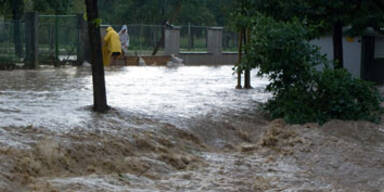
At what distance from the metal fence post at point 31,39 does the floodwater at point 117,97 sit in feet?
A: 7.24

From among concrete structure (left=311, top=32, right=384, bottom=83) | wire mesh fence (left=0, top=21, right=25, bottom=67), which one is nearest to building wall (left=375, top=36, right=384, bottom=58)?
concrete structure (left=311, top=32, right=384, bottom=83)

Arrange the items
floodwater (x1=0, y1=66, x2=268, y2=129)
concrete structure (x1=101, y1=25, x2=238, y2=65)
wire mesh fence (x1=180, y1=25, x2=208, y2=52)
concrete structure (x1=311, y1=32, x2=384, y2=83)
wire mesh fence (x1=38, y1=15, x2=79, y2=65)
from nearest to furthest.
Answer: floodwater (x1=0, y1=66, x2=268, y2=129) < concrete structure (x1=311, y1=32, x2=384, y2=83) < wire mesh fence (x1=38, y1=15, x2=79, y2=65) < concrete structure (x1=101, y1=25, x2=238, y2=65) < wire mesh fence (x1=180, y1=25, x2=208, y2=52)

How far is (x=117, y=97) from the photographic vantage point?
575 inches

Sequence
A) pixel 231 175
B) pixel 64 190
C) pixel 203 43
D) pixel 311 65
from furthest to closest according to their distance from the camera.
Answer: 1. pixel 203 43
2. pixel 311 65
3. pixel 231 175
4. pixel 64 190

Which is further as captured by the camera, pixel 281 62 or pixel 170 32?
pixel 170 32

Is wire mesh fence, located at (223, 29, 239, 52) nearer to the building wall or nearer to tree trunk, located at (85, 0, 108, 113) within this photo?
the building wall

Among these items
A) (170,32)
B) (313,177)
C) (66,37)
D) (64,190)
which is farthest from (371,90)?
(170,32)

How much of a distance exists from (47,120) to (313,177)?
4.15 m

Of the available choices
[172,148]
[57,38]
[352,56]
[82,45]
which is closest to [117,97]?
[172,148]

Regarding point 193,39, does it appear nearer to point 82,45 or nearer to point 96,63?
point 82,45

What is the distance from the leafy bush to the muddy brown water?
17.9 inches

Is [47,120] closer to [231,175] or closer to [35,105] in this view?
[35,105]

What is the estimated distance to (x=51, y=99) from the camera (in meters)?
13.6

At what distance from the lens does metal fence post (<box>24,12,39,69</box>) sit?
2434cm
